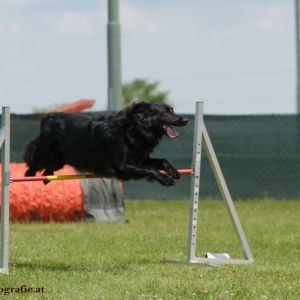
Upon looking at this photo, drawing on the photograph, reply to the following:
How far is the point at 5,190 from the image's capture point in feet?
23.7

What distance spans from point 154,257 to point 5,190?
1937 mm

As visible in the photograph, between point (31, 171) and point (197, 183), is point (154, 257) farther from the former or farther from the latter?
point (31, 171)

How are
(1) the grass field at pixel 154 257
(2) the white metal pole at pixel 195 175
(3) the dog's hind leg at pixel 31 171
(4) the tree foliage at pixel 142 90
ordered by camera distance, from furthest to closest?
(4) the tree foliage at pixel 142 90
(3) the dog's hind leg at pixel 31 171
(2) the white metal pole at pixel 195 175
(1) the grass field at pixel 154 257

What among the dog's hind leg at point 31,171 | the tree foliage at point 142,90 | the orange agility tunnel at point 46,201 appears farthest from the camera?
the tree foliage at point 142,90

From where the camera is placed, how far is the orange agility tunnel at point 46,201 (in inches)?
483

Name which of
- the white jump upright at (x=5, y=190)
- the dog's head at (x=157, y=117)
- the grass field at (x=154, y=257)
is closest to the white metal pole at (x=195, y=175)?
the grass field at (x=154, y=257)

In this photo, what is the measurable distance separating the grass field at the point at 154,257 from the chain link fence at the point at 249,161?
80 centimetres

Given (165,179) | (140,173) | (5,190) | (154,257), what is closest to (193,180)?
(165,179)

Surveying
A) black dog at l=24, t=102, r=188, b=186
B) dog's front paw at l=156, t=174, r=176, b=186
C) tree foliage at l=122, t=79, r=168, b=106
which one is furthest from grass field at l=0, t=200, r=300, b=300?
tree foliage at l=122, t=79, r=168, b=106

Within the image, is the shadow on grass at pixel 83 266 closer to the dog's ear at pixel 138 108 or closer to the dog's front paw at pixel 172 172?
the dog's front paw at pixel 172 172

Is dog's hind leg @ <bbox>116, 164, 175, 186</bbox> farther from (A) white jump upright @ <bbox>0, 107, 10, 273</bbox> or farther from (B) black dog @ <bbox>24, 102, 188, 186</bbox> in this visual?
(A) white jump upright @ <bbox>0, 107, 10, 273</bbox>

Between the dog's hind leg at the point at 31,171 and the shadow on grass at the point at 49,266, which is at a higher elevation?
the dog's hind leg at the point at 31,171

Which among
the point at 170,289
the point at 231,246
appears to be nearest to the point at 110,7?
the point at 231,246

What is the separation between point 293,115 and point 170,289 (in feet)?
31.5
